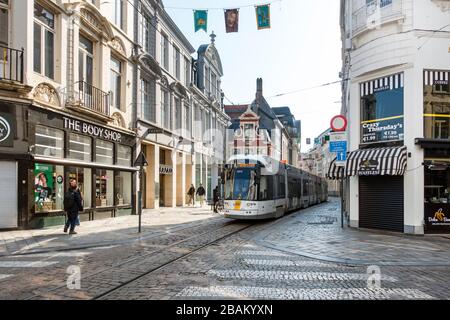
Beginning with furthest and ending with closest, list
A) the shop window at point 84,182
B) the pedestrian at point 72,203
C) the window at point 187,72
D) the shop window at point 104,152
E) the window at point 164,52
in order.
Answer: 1. the window at point 187,72
2. the window at point 164,52
3. the shop window at point 104,152
4. the shop window at point 84,182
5. the pedestrian at point 72,203

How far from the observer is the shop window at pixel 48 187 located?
14883mm

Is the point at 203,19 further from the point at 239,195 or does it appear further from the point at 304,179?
the point at 304,179

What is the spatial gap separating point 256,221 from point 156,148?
31.0 feet

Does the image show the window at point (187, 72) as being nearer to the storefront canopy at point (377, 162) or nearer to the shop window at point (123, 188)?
the shop window at point (123, 188)

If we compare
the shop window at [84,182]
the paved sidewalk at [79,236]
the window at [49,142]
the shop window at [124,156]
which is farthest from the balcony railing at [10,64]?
the shop window at [124,156]

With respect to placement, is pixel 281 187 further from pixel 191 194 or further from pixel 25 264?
pixel 25 264

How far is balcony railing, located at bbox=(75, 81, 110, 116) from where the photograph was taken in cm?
1744

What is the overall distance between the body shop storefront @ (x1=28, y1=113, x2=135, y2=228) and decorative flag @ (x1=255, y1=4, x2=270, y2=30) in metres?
8.54

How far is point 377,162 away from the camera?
14.9 m

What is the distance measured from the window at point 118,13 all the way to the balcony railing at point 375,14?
11958 mm

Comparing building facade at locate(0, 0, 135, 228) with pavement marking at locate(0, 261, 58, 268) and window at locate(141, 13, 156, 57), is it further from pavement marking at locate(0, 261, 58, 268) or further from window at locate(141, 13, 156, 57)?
pavement marking at locate(0, 261, 58, 268)

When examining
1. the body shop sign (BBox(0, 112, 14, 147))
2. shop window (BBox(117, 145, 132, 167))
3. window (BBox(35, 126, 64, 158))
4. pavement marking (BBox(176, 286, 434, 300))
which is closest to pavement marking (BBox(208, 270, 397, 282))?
pavement marking (BBox(176, 286, 434, 300))

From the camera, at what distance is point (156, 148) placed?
26.5 metres
